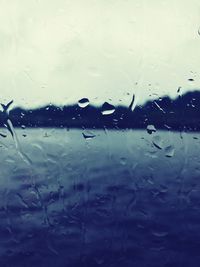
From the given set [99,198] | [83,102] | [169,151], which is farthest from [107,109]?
[169,151]

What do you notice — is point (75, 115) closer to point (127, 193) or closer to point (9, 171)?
point (9, 171)

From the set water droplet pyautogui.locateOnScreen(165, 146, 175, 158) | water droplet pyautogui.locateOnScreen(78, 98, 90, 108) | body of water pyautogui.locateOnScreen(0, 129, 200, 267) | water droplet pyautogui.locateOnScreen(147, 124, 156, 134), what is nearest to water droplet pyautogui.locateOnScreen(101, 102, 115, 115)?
water droplet pyautogui.locateOnScreen(78, 98, 90, 108)

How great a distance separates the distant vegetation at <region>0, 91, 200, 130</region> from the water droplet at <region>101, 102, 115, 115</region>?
150 mm

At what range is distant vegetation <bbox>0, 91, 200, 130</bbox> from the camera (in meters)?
5.95

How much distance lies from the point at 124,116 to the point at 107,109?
0.41 m

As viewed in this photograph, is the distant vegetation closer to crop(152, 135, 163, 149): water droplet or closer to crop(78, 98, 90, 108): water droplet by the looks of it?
crop(152, 135, 163, 149): water droplet

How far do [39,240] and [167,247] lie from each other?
109 centimetres

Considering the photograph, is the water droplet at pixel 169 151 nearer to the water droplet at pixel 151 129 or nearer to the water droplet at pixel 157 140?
the water droplet at pixel 157 140

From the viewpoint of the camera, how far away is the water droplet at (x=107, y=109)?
5336 mm

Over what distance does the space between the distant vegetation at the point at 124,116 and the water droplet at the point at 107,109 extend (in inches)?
5.9

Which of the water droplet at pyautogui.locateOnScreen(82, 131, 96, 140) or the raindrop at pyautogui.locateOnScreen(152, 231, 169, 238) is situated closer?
the raindrop at pyautogui.locateOnScreen(152, 231, 169, 238)

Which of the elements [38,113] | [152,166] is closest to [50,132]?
[38,113]

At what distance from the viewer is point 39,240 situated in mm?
3564

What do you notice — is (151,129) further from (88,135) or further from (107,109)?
(107,109)
